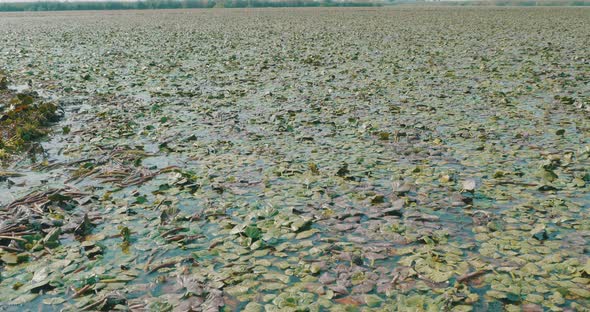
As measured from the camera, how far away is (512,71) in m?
13.2

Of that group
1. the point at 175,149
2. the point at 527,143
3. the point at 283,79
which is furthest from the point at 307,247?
the point at 283,79

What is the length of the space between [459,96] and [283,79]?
4.60 meters

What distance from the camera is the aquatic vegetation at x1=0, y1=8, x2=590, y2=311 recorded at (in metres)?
3.78

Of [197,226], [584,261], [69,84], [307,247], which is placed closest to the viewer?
[584,261]

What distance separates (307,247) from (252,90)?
7601 mm

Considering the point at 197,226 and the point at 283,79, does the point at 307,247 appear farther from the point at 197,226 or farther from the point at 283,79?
the point at 283,79

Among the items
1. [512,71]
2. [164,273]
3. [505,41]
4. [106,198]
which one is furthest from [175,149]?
[505,41]

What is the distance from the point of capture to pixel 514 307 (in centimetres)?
346

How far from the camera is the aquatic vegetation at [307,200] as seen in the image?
3.78 metres

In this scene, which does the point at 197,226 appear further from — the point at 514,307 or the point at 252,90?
the point at 252,90

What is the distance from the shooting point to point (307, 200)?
17.7ft

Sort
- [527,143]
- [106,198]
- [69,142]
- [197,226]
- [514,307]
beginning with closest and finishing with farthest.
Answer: [514,307] < [197,226] < [106,198] < [527,143] < [69,142]

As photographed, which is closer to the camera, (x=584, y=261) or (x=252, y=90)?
(x=584, y=261)

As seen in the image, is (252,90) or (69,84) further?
(69,84)
